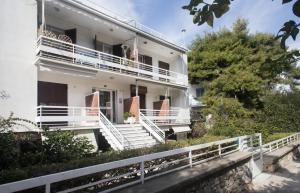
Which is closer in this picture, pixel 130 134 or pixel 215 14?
pixel 215 14

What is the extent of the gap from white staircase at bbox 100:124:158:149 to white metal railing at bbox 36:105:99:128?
94 centimetres

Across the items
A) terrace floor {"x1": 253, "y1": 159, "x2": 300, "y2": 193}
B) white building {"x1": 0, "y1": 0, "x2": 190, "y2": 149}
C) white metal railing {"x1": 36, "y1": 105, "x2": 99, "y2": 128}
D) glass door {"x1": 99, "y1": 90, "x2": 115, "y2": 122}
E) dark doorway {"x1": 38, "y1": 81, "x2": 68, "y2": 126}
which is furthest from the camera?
glass door {"x1": 99, "y1": 90, "x2": 115, "y2": 122}

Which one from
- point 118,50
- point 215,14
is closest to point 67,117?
point 118,50

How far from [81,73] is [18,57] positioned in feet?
10.8

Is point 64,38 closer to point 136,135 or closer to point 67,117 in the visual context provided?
point 67,117

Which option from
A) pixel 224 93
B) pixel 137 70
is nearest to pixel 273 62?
pixel 137 70

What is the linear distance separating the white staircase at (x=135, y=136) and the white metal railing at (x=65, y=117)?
94 centimetres

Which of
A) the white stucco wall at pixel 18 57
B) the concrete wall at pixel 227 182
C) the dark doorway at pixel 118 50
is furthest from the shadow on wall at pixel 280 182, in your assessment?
the dark doorway at pixel 118 50

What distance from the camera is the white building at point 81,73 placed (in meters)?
13.4

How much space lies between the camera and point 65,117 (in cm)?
1404

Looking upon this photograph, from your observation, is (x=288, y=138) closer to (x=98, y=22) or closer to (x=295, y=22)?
(x=98, y=22)

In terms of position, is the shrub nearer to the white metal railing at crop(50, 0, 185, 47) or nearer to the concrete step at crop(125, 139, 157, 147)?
the white metal railing at crop(50, 0, 185, 47)

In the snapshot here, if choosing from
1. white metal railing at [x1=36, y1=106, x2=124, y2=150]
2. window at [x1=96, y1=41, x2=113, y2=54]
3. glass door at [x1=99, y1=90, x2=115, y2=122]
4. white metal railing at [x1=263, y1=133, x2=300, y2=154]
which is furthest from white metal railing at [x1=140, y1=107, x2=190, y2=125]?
white metal railing at [x1=263, y1=133, x2=300, y2=154]

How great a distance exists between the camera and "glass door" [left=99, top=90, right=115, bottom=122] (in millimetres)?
19375
